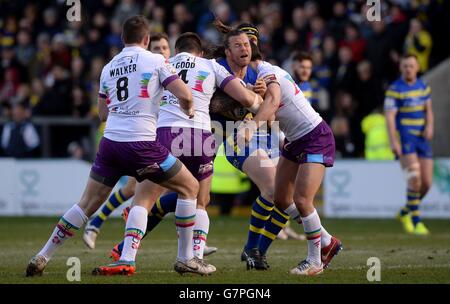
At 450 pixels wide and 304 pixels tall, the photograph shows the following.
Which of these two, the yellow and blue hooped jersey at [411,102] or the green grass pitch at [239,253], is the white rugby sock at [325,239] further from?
the yellow and blue hooped jersey at [411,102]

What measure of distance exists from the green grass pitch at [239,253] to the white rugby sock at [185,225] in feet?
0.73

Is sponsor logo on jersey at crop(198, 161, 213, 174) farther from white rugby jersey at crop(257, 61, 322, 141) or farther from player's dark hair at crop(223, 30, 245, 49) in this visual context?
player's dark hair at crop(223, 30, 245, 49)

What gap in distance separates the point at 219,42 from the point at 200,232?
1092 centimetres

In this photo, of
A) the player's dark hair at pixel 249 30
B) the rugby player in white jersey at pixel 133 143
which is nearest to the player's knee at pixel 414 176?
the player's dark hair at pixel 249 30

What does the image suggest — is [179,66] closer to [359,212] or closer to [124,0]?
[359,212]

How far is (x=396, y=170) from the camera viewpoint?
60.1 feet

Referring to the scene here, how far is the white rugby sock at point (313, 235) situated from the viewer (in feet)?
32.5

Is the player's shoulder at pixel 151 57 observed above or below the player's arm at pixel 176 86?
above

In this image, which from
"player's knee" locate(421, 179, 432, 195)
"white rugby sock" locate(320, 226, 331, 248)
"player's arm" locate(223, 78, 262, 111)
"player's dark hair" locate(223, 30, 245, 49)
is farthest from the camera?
"player's knee" locate(421, 179, 432, 195)

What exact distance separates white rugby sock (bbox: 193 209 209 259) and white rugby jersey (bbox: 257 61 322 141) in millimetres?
1159

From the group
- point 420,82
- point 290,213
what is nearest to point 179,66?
point 290,213

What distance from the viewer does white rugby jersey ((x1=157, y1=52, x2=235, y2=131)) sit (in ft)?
32.5

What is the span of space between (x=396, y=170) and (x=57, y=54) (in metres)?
8.14

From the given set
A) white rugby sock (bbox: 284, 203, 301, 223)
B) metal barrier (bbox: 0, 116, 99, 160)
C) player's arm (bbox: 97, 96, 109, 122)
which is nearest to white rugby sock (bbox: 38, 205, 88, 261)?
player's arm (bbox: 97, 96, 109, 122)
